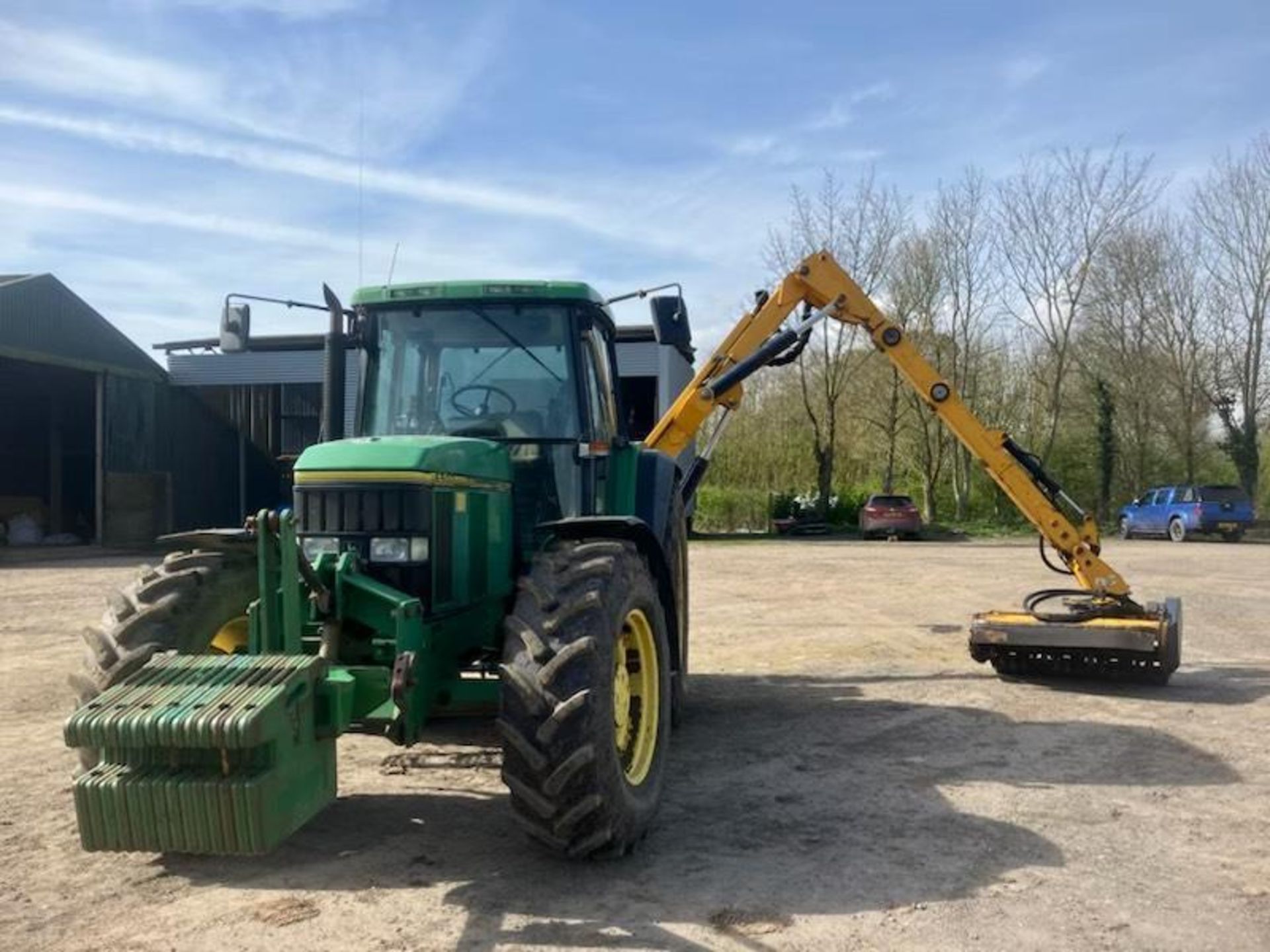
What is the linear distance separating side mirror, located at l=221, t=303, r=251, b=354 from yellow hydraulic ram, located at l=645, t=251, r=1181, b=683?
393 centimetres

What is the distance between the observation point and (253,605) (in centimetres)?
481

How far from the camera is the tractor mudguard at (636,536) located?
17.4 ft

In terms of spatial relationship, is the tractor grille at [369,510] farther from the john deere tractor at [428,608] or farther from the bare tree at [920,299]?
the bare tree at [920,299]

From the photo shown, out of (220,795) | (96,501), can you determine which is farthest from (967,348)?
(220,795)

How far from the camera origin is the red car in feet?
101

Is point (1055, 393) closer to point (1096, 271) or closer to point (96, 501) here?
point (1096, 271)

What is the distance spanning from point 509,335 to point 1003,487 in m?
5.12

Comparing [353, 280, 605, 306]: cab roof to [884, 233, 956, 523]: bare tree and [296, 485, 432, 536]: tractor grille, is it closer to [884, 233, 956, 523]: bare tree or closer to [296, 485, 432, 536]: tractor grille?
[296, 485, 432, 536]: tractor grille

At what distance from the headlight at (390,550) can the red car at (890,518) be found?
27.0 metres

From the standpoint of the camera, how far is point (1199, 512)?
1181 inches

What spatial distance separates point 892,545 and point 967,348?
11.0 m

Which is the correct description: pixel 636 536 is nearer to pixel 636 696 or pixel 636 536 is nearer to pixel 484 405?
pixel 636 696

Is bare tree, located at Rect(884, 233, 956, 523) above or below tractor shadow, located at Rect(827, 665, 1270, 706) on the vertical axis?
above

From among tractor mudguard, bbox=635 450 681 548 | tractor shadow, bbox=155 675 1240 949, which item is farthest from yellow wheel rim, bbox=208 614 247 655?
tractor mudguard, bbox=635 450 681 548
